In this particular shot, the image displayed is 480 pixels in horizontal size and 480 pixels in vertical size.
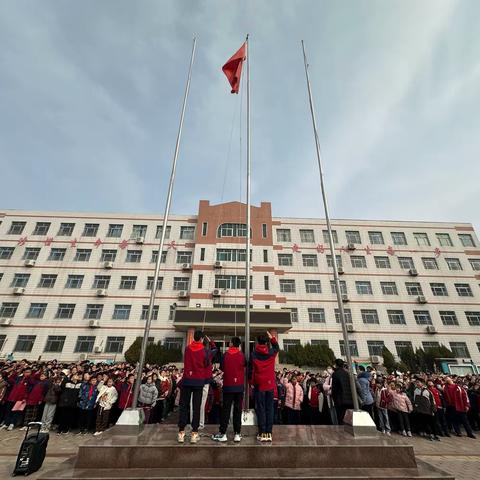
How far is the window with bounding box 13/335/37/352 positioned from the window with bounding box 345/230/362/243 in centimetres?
3476

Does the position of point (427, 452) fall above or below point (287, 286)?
below

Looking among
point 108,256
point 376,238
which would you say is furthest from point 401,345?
point 108,256

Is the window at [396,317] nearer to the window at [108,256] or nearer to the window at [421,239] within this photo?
A: the window at [421,239]

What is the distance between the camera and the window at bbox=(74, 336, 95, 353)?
2598 cm

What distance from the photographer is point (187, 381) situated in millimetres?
5023

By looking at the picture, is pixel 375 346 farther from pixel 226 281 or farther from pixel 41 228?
pixel 41 228

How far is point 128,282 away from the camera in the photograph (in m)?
29.5

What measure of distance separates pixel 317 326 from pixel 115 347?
1995 centimetres

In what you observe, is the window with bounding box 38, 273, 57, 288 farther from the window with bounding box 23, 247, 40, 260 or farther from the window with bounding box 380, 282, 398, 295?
the window with bounding box 380, 282, 398, 295

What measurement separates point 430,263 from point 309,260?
13947 millimetres

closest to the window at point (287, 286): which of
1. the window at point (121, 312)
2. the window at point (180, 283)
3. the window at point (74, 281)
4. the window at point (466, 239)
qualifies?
the window at point (180, 283)

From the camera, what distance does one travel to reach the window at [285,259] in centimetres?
3108

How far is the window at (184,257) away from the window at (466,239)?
3247cm

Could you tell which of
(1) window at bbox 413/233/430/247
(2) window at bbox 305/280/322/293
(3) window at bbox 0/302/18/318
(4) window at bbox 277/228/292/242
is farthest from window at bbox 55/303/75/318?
(1) window at bbox 413/233/430/247
